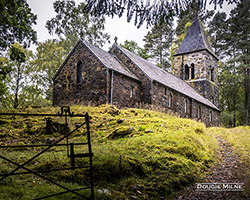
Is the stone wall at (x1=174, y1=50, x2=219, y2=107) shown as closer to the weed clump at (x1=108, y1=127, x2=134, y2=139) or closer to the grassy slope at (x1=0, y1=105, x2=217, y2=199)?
the grassy slope at (x1=0, y1=105, x2=217, y2=199)

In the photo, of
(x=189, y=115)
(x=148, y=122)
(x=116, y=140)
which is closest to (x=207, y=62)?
(x=189, y=115)

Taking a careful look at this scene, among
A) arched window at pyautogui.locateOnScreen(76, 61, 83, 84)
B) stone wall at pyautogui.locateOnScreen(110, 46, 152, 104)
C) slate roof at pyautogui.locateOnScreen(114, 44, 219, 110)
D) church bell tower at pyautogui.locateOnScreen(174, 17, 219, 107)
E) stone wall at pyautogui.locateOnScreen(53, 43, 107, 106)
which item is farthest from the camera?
church bell tower at pyautogui.locateOnScreen(174, 17, 219, 107)

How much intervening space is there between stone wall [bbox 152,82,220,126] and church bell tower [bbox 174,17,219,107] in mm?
3638

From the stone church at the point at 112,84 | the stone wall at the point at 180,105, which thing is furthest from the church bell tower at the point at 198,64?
the stone church at the point at 112,84

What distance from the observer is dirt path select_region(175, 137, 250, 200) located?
543 centimetres

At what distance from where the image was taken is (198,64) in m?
29.6

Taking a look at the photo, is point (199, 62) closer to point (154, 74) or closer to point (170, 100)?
point (154, 74)

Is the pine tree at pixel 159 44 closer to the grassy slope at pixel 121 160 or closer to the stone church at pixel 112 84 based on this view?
the stone church at pixel 112 84

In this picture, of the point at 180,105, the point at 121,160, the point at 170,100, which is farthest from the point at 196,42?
the point at 121,160

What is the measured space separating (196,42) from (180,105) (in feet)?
44.3

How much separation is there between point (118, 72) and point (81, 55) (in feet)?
12.1

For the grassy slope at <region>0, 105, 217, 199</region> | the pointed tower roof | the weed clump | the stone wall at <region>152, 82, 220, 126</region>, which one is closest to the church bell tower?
the pointed tower roof

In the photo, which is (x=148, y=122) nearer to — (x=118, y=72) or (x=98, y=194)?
(x=118, y=72)

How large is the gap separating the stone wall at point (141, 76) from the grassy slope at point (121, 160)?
21.0 ft
